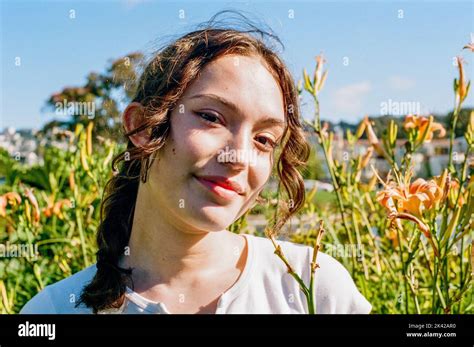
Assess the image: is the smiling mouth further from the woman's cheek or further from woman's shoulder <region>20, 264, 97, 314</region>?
woman's shoulder <region>20, 264, 97, 314</region>

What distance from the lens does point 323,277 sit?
2.98 ft

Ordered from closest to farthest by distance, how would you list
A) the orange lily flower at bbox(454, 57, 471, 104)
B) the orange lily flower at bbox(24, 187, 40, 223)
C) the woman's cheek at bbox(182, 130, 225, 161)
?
the woman's cheek at bbox(182, 130, 225, 161), the orange lily flower at bbox(454, 57, 471, 104), the orange lily flower at bbox(24, 187, 40, 223)

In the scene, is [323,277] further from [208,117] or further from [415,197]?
[208,117]

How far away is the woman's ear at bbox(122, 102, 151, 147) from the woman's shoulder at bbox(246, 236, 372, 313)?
26 cm

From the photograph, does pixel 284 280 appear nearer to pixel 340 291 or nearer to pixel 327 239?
pixel 340 291

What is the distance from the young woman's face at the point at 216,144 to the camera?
2.77 ft

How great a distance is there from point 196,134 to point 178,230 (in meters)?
0.17

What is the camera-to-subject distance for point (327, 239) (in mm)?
1614

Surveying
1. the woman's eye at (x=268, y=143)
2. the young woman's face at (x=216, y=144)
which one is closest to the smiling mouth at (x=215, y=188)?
the young woman's face at (x=216, y=144)

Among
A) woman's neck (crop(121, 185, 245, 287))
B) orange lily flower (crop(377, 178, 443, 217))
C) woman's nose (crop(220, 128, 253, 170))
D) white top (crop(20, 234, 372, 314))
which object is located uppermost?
woman's nose (crop(220, 128, 253, 170))

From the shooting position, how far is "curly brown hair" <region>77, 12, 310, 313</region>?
891 mm

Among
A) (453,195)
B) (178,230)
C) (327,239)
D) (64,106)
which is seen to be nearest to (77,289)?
(178,230)

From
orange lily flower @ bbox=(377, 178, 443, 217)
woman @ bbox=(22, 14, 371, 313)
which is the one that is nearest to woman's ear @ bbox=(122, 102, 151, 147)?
woman @ bbox=(22, 14, 371, 313)

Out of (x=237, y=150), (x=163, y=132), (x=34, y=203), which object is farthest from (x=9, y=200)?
(x=237, y=150)
